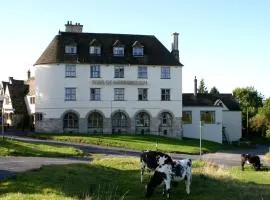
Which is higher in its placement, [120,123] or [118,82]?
[118,82]

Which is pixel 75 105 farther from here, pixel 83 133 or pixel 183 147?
pixel 183 147

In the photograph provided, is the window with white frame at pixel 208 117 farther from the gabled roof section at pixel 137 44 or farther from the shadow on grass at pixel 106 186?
the shadow on grass at pixel 106 186

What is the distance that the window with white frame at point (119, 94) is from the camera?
67300 mm

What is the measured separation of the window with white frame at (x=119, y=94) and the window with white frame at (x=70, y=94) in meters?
5.49

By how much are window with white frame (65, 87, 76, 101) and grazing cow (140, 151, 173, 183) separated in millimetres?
42956

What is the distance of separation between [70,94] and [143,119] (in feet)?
34.4

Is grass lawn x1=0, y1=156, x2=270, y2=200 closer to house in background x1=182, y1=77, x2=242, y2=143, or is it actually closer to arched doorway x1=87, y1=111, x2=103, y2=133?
arched doorway x1=87, y1=111, x2=103, y2=133

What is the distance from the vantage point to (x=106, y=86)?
2633 inches

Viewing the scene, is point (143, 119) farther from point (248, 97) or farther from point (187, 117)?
point (248, 97)

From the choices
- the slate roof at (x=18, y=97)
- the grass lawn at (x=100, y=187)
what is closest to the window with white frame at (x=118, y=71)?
the slate roof at (x=18, y=97)

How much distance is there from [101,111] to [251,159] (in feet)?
104

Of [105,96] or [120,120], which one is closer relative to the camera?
[105,96]

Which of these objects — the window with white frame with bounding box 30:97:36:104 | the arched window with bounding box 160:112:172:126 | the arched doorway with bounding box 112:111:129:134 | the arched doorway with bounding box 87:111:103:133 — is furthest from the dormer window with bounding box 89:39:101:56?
the arched window with bounding box 160:112:172:126

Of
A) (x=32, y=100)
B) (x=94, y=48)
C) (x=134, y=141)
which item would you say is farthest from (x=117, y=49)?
(x=134, y=141)
